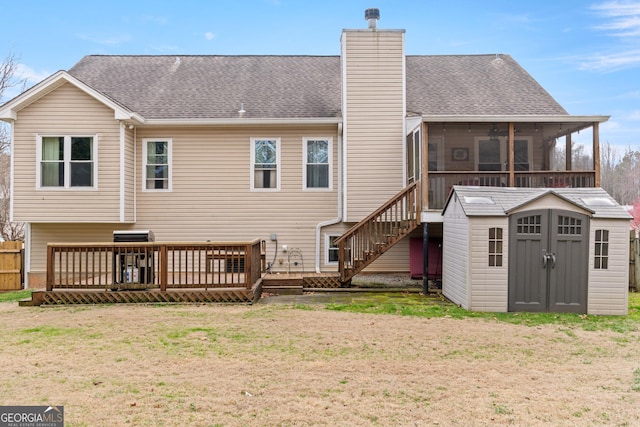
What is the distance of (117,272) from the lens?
10211 millimetres

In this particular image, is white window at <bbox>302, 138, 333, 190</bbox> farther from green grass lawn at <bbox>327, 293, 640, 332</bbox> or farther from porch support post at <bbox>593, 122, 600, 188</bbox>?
porch support post at <bbox>593, 122, 600, 188</bbox>

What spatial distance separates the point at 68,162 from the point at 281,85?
6.35 metres

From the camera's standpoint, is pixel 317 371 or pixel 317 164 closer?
pixel 317 371

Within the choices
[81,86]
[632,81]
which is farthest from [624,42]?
[81,86]

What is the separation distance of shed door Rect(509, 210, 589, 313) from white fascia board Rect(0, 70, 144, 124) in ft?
30.9

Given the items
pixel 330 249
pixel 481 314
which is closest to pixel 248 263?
pixel 330 249

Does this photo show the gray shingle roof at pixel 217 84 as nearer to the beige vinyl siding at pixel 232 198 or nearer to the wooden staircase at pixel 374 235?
the beige vinyl siding at pixel 232 198

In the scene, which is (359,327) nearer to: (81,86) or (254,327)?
(254,327)

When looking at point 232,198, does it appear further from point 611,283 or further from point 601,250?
point 611,283

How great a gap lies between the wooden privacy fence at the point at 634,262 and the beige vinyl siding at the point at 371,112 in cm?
594

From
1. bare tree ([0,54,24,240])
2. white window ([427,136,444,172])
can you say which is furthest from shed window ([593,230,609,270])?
bare tree ([0,54,24,240])

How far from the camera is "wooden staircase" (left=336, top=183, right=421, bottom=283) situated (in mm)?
10992

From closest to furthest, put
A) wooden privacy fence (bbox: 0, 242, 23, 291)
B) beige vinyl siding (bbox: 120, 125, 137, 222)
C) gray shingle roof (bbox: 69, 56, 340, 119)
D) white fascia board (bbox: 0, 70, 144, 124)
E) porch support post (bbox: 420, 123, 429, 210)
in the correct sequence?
porch support post (bbox: 420, 123, 429, 210) → white fascia board (bbox: 0, 70, 144, 124) → beige vinyl siding (bbox: 120, 125, 137, 222) → wooden privacy fence (bbox: 0, 242, 23, 291) → gray shingle roof (bbox: 69, 56, 340, 119)

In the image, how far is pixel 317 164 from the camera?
13.3m
